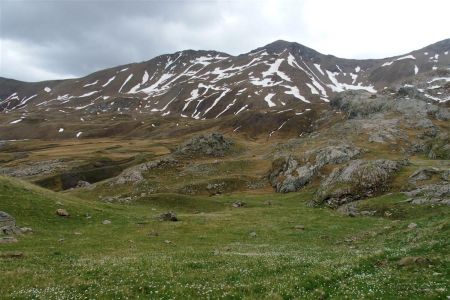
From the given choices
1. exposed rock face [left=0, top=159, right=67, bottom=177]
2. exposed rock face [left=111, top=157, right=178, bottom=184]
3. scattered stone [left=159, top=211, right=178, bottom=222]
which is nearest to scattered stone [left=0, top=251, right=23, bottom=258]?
scattered stone [left=159, top=211, right=178, bottom=222]

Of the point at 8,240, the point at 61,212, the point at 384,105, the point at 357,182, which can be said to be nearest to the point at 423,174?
the point at 357,182

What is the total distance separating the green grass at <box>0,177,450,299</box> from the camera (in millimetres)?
17016

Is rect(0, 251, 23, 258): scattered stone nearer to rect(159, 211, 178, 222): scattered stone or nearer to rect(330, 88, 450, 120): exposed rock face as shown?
rect(159, 211, 178, 222): scattered stone

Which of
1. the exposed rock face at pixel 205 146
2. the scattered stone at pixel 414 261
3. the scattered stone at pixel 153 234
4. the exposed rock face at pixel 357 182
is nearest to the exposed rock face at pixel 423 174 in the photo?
the exposed rock face at pixel 357 182

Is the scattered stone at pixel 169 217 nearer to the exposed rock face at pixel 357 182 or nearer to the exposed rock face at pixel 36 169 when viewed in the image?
the exposed rock face at pixel 357 182

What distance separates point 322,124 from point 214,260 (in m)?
169

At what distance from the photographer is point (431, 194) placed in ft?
163

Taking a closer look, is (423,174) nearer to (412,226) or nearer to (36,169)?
(412,226)

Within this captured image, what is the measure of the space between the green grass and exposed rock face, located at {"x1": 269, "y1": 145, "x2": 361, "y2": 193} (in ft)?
85.6

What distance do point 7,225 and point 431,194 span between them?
45967 mm

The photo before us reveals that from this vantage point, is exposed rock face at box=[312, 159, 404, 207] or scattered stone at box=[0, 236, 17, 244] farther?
exposed rock face at box=[312, 159, 404, 207]

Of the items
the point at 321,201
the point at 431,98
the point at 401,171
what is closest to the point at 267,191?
the point at 321,201

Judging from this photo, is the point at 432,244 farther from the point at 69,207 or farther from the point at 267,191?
the point at 267,191

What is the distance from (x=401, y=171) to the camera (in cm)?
6275
